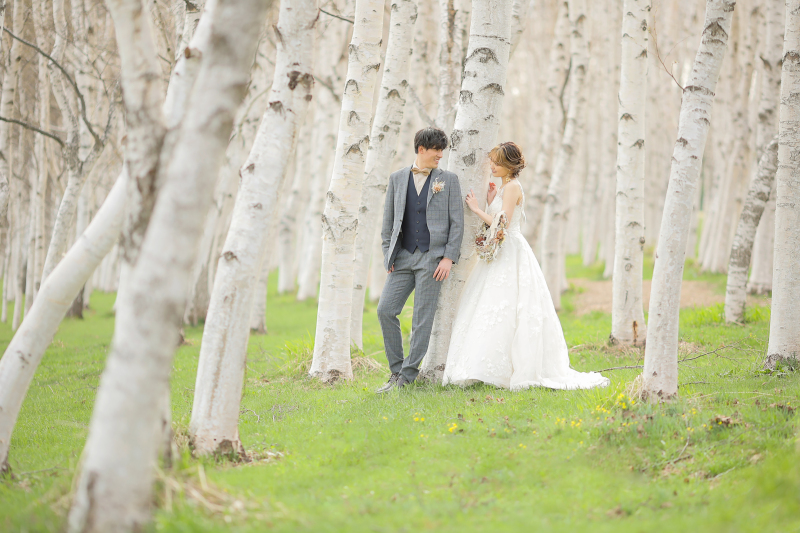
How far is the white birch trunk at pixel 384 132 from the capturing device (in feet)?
22.5

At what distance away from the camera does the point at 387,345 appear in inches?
216

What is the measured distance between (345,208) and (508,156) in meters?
1.79

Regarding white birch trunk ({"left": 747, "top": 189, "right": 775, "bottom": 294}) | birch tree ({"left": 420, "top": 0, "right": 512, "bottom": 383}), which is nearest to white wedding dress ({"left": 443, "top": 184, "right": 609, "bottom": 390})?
birch tree ({"left": 420, "top": 0, "right": 512, "bottom": 383})

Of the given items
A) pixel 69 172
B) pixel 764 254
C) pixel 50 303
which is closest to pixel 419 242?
pixel 50 303

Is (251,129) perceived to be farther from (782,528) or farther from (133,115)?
(782,528)

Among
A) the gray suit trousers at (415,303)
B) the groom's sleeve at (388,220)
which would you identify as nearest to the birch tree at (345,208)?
the groom's sleeve at (388,220)

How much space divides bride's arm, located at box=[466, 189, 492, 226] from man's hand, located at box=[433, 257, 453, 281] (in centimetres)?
51

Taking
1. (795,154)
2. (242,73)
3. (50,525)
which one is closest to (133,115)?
(242,73)

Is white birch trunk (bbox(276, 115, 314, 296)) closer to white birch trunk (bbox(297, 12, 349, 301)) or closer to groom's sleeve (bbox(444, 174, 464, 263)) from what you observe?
white birch trunk (bbox(297, 12, 349, 301))

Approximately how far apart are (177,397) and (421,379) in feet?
8.34

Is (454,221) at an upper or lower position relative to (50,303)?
upper

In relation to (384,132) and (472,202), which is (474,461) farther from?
(384,132)

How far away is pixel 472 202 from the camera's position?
5.32 metres

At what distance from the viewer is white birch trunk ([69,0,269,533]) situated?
2.46 meters
